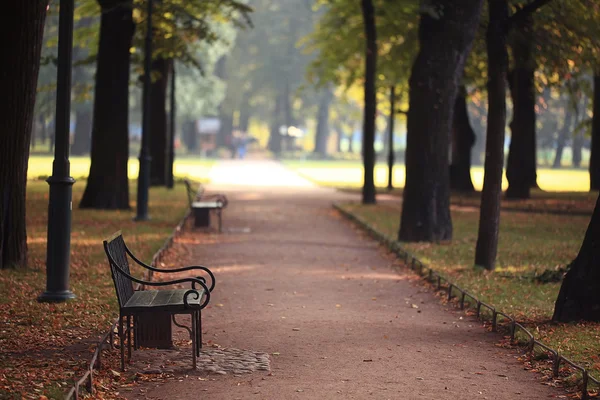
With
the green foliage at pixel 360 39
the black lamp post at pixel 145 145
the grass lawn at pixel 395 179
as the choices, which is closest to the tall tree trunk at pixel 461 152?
the green foliage at pixel 360 39

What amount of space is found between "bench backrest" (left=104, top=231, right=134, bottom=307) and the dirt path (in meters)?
0.92

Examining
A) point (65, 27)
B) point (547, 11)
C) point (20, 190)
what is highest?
point (547, 11)

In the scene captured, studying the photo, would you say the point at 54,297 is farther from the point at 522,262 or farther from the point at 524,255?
the point at 524,255

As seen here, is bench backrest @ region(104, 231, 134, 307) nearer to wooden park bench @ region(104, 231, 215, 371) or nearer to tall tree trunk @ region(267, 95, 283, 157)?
wooden park bench @ region(104, 231, 215, 371)

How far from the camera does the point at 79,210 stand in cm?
2658

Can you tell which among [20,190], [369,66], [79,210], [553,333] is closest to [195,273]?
[20,190]

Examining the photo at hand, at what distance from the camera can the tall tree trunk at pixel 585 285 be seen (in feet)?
36.7

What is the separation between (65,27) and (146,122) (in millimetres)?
13174

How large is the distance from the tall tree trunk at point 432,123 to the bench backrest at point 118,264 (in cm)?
1117

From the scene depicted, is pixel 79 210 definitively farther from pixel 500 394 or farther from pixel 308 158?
pixel 308 158

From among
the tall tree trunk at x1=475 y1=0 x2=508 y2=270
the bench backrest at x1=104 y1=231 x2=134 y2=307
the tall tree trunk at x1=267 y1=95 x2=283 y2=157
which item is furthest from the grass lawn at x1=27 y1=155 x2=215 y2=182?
the bench backrest at x1=104 y1=231 x2=134 y2=307

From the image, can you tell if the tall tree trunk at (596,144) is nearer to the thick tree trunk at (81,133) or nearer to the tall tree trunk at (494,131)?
the tall tree trunk at (494,131)

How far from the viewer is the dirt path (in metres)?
8.59

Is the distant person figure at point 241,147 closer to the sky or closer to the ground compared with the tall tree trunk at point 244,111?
closer to the ground
